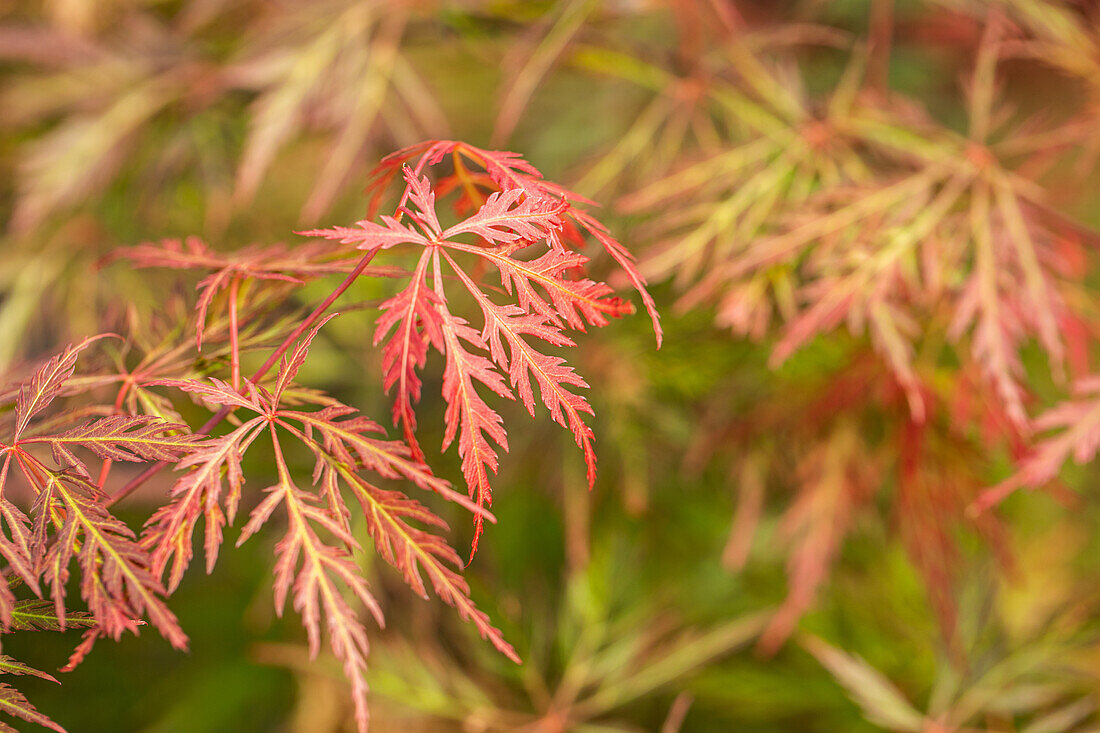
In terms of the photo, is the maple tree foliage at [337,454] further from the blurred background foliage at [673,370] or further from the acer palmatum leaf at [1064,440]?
the acer palmatum leaf at [1064,440]

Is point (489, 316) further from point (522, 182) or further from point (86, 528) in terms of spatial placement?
point (86, 528)

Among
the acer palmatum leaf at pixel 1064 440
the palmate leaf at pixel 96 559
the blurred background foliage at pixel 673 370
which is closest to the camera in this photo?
the palmate leaf at pixel 96 559

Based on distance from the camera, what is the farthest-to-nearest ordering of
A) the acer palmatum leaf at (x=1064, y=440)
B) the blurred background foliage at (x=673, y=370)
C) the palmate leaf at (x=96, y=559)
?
the blurred background foliage at (x=673, y=370) → the acer palmatum leaf at (x=1064, y=440) → the palmate leaf at (x=96, y=559)

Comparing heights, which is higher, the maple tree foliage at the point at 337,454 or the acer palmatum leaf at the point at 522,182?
the acer palmatum leaf at the point at 522,182

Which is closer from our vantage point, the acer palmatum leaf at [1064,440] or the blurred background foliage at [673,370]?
the acer palmatum leaf at [1064,440]

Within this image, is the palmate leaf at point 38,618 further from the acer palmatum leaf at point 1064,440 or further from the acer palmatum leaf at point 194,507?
the acer palmatum leaf at point 1064,440

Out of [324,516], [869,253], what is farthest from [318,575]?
[869,253]

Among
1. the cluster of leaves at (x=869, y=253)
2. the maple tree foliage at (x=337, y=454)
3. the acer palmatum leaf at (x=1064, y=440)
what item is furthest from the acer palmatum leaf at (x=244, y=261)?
the acer palmatum leaf at (x=1064, y=440)

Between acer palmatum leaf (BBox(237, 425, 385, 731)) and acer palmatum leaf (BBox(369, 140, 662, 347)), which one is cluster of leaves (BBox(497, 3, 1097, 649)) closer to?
acer palmatum leaf (BBox(369, 140, 662, 347))

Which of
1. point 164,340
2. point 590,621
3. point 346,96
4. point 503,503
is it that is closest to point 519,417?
point 503,503

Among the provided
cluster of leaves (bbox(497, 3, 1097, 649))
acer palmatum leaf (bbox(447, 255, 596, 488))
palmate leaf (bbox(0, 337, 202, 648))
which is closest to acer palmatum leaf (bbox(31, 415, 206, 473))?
palmate leaf (bbox(0, 337, 202, 648))
